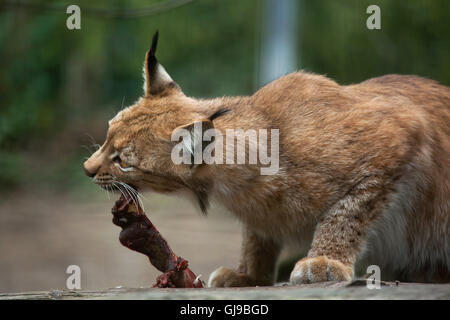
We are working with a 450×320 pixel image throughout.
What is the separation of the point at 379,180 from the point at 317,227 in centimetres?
43

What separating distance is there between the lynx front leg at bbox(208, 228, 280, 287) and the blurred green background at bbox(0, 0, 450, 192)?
4.37m

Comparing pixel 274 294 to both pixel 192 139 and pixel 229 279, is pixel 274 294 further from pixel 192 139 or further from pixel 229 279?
pixel 229 279

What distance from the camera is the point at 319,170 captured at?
3.60 metres

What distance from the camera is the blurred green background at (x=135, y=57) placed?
8438 millimetres

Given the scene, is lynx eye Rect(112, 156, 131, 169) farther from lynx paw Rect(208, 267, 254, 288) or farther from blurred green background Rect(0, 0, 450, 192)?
blurred green background Rect(0, 0, 450, 192)

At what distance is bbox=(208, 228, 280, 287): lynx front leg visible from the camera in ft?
13.5

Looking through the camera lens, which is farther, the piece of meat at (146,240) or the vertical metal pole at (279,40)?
the vertical metal pole at (279,40)

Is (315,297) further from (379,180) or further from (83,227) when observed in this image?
(83,227)

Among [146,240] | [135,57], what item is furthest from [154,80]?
[135,57]

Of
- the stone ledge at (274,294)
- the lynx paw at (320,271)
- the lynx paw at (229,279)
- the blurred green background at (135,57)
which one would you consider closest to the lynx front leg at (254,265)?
the lynx paw at (229,279)

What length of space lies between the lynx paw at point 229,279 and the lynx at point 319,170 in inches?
14.3

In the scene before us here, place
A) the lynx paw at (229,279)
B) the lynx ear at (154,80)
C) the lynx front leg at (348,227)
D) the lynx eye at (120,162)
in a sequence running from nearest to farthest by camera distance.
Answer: the lynx front leg at (348,227)
the lynx eye at (120,162)
the lynx ear at (154,80)
the lynx paw at (229,279)

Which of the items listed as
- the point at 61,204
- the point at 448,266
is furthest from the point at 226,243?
the point at 448,266

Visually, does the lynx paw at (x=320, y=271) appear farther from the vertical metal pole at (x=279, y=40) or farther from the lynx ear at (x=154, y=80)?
the vertical metal pole at (x=279, y=40)
